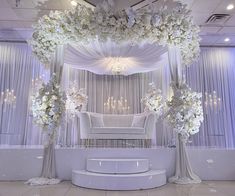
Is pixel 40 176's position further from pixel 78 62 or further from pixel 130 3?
pixel 130 3

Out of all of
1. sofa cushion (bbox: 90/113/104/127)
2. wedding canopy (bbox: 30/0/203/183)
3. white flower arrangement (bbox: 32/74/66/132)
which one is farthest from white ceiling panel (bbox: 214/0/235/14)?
sofa cushion (bbox: 90/113/104/127)

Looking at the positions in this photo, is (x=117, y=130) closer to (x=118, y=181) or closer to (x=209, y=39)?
(x=118, y=181)

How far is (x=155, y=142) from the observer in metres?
6.22

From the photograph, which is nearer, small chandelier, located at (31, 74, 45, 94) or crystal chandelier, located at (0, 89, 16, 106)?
crystal chandelier, located at (0, 89, 16, 106)

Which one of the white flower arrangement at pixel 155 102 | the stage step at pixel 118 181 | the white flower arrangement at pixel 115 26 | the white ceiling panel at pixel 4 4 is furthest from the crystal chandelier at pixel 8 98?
the stage step at pixel 118 181

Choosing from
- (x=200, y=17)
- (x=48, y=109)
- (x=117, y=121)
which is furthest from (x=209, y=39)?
(x=48, y=109)

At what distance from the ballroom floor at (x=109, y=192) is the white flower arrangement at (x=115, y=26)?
236 centimetres

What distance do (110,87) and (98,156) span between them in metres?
3.33

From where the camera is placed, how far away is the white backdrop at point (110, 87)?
689 cm

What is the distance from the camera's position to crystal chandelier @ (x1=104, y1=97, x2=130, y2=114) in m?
6.95

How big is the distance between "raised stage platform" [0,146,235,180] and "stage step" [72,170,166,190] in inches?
17.8

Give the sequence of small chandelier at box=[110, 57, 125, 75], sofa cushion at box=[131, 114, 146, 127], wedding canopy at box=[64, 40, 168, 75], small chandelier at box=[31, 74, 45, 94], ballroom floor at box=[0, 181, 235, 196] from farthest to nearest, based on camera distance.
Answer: small chandelier at box=[31, 74, 45, 94] → sofa cushion at box=[131, 114, 146, 127] → small chandelier at box=[110, 57, 125, 75] → wedding canopy at box=[64, 40, 168, 75] → ballroom floor at box=[0, 181, 235, 196]

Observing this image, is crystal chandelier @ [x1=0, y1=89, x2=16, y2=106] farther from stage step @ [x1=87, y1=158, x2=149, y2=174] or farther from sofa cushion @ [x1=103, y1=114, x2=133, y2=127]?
stage step @ [x1=87, y1=158, x2=149, y2=174]

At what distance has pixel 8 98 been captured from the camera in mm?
6926
